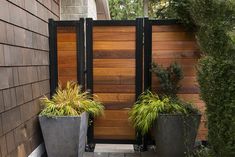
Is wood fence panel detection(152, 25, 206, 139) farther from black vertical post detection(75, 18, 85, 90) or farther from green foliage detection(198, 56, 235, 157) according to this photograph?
green foliage detection(198, 56, 235, 157)

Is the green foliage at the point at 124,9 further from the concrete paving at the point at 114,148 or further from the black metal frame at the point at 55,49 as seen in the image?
the concrete paving at the point at 114,148

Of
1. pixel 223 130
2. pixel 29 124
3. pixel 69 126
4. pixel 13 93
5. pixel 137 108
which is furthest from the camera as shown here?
pixel 137 108

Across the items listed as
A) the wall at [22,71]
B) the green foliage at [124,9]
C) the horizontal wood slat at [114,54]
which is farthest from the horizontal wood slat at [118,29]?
the green foliage at [124,9]

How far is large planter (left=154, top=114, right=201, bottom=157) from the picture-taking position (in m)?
3.85

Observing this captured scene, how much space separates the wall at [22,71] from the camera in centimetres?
283

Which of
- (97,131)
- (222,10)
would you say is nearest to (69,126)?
(97,131)

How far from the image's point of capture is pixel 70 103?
402 centimetres

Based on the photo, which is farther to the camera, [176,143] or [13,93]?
[176,143]

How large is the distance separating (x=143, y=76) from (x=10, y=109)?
Answer: 2012 millimetres

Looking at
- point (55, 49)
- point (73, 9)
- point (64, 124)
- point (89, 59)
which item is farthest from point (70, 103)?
point (73, 9)

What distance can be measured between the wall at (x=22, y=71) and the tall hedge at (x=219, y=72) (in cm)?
177

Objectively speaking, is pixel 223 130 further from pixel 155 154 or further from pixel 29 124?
pixel 29 124

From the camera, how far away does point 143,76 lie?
441 cm

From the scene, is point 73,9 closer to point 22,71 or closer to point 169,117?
point 22,71
